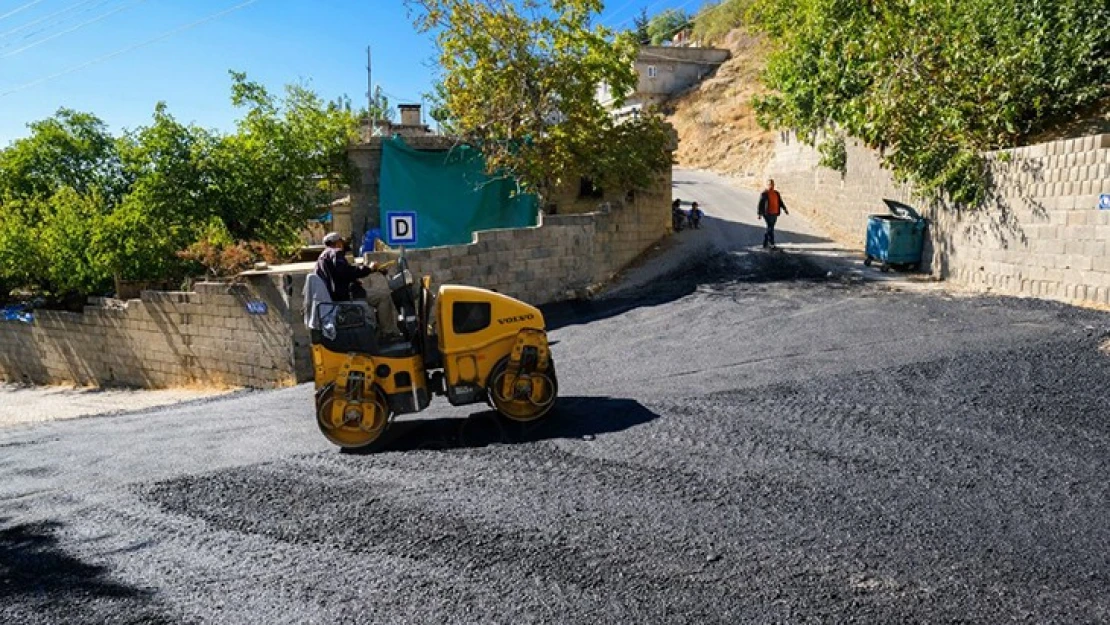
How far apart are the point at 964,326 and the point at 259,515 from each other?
829 centimetres

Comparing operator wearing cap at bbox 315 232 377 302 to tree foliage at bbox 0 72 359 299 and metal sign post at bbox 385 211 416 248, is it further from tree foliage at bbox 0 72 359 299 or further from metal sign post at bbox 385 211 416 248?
tree foliage at bbox 0 72 359 299

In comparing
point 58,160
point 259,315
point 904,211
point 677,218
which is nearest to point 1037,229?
point 904,211

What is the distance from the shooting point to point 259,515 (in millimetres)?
4789

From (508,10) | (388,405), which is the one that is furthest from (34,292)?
(388,405)

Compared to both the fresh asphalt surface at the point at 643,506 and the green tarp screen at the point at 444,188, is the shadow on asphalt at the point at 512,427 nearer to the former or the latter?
the fresh asphalt surface at the point at 643,506

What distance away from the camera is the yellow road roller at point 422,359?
233 inches

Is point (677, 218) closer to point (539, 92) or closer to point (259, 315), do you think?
point (539, 92)

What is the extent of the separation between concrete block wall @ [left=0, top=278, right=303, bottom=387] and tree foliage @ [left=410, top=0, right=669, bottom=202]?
587 centimetres

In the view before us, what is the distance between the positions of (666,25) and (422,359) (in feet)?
208

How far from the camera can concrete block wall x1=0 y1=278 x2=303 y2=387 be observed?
38.7 feet

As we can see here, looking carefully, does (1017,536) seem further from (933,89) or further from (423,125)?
(423,125)

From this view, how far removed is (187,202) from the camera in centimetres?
1583

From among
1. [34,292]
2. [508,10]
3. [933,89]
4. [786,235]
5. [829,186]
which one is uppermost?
[508,10]

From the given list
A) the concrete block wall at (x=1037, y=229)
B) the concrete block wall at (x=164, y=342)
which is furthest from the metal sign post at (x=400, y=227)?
the concrete block wall at (x=1037, y=229)
